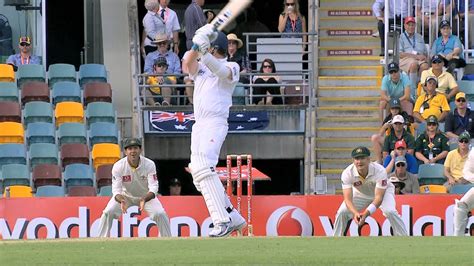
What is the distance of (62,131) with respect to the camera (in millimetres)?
22984

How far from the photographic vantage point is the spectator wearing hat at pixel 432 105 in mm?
22812

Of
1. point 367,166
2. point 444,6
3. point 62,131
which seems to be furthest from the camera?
point 444,6

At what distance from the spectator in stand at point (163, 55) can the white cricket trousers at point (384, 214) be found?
6485 millimetres

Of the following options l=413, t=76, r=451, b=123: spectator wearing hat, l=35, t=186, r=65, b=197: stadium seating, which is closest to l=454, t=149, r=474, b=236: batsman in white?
l=413, t=76, r=451, b=123: spectator wearing hat

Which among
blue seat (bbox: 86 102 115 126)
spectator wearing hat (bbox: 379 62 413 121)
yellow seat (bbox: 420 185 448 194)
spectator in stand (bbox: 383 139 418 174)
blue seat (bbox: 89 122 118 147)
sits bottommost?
yellow seat (bbox: 420 185 448 194)

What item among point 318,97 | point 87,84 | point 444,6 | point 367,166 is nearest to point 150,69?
point 87,84

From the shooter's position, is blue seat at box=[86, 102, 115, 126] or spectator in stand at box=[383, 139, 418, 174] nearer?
spectator in stand at box=[383, 139, 418, 174]

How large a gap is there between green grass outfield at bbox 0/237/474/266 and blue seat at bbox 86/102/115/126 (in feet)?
29.6

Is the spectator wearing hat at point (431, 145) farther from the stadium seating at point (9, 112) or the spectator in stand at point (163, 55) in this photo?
the stadium seating at point (9, 112)

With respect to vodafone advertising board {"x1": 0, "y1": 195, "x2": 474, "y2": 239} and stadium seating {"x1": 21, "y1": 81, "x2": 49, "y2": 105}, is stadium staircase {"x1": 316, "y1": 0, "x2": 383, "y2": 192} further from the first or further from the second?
stadium seating {"x1": 21, "y1": 81, "x2": 49, "y2": 105}

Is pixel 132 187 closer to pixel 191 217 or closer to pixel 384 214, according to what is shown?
pixel 191 217

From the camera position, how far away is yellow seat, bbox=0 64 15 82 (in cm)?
2383

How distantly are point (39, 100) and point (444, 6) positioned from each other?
639 centimetres

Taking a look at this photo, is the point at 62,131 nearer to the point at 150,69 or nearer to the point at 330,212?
the point at 150,69
